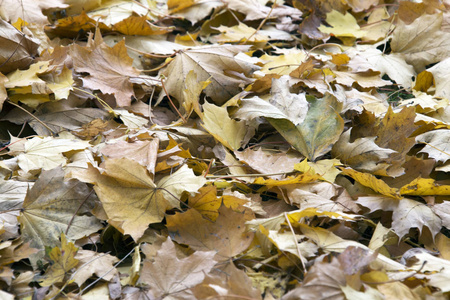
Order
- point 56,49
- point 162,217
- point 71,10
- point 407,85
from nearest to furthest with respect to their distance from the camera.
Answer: point 162,217 → point 56,49 → point 407,85 → point 71,10

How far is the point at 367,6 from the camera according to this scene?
2.37 metres

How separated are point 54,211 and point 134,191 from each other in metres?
0.24

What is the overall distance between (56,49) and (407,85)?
1552 millimetres

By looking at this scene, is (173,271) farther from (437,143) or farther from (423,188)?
(437,143)

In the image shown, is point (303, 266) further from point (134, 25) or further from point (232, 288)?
point (134, 25)

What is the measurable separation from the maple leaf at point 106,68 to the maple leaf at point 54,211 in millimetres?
497

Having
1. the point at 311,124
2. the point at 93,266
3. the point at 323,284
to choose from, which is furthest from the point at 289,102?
the point at 93,266

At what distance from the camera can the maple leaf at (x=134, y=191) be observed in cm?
115

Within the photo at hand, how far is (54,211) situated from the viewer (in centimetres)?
118

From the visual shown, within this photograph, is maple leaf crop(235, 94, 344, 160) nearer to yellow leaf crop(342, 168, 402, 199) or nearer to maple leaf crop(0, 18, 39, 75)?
yellow leaf crop(342, 168, 402, 199)

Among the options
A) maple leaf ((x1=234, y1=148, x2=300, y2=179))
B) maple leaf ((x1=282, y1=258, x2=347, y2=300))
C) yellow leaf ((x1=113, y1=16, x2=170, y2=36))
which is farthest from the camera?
yellow leaf ((x1=113, y1=16, x2=170, y2=36))

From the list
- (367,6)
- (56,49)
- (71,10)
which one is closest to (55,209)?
(56,49)

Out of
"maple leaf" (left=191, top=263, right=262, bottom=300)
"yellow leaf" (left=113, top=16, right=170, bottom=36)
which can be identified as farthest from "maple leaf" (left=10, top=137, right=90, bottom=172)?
"yellow leaf" (left=113, top=16, right=170, bottom=36)

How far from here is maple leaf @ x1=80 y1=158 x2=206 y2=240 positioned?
1148 millimetres
